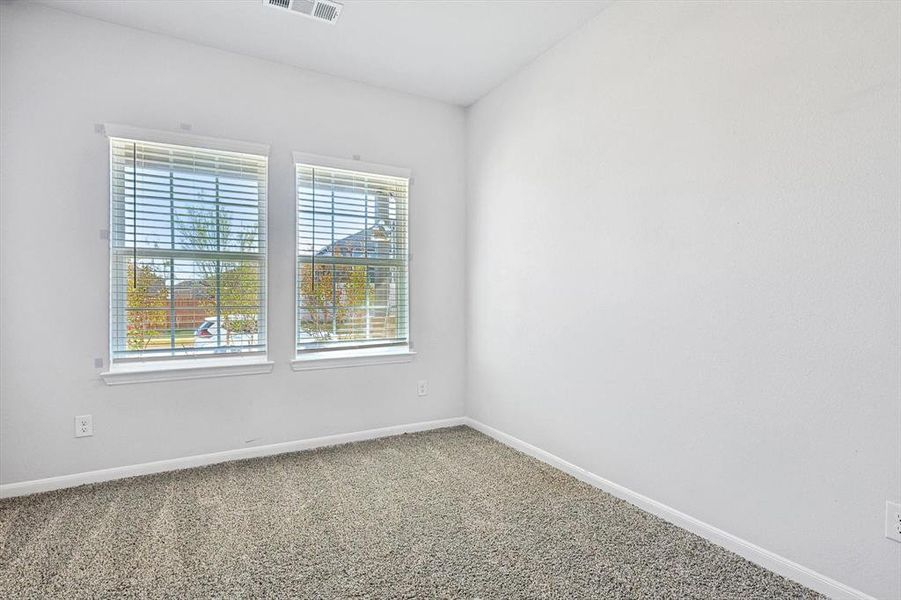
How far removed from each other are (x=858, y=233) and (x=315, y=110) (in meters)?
3.06

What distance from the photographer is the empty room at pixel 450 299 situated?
1688 millimetres

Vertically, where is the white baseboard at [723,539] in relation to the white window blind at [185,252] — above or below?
below

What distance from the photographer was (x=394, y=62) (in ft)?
10.1

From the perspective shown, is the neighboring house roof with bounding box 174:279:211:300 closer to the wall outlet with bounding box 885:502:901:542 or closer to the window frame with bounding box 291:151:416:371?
the window frame with bounding box 291:151:416:371

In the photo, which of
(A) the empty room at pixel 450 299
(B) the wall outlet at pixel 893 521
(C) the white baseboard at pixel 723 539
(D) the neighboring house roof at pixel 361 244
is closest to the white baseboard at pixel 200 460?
(A) the empty room at pixel 450 299

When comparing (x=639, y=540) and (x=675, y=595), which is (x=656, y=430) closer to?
(x=639, y=540)

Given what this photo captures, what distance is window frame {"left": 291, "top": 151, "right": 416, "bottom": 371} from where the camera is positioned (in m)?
3.19

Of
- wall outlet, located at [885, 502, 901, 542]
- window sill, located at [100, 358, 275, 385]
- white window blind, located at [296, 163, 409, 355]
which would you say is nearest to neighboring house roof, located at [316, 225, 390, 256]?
white window blind, located at [296, 163, 409, 355]

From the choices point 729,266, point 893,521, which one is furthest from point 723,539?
point 729,266

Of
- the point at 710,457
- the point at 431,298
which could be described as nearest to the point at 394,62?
the point at 431,298

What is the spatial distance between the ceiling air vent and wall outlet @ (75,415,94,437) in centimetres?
249

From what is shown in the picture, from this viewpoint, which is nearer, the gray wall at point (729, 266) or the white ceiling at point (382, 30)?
the gray wall at point (729, 266)

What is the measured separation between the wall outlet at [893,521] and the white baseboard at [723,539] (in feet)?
0.81

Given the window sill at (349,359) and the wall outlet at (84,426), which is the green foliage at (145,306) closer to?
the wall outlet at (84,426)
